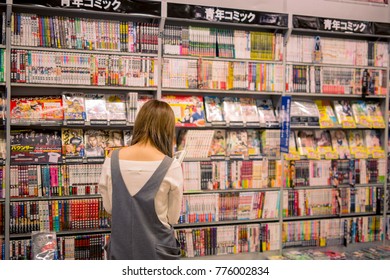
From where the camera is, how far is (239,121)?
4051 mm

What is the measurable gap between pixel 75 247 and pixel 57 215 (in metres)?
0.32

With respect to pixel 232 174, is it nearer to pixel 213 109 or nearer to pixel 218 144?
pixel 218 144

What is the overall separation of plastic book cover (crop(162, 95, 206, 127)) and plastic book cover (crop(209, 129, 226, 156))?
0.76ft

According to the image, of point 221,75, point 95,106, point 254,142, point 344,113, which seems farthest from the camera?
point 344,113

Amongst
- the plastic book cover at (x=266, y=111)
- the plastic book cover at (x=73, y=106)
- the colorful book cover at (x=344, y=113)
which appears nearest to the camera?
the plastic book cover at (x=73, y=106)

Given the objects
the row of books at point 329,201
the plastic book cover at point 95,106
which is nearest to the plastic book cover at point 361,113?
the row of books at point 329,201

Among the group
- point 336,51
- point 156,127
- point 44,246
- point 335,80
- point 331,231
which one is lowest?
point 331,231

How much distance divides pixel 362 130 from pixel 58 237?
3.33 meters

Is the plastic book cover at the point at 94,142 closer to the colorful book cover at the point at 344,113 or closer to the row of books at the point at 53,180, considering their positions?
the row of books at the point at 53,180

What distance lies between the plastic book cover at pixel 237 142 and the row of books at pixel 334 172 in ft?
1.65

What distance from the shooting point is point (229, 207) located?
4074 millimetres

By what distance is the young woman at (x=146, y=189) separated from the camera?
195 centimetres

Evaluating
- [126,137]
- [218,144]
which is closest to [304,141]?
[218,144]

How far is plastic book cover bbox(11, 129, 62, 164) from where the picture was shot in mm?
3537
